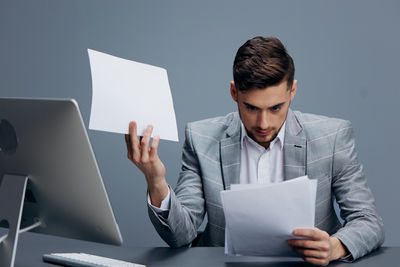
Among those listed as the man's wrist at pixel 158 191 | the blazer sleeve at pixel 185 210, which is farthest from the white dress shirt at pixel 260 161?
the man's wrist at pixel 158 191

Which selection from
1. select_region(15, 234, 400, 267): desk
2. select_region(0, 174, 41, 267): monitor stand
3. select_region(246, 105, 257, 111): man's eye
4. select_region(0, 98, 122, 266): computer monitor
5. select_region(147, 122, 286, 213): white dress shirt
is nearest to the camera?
select_region(0, 98, 122, 266): computer monitor

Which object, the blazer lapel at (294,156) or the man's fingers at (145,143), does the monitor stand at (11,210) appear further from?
the blazer lapel at (294,156)

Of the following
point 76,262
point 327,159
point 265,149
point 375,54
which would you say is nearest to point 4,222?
point 76,262

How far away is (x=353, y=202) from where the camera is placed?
1570mm

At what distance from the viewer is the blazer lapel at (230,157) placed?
1.70m

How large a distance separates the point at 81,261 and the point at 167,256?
0.25m

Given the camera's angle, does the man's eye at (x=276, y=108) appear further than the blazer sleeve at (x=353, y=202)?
Yes

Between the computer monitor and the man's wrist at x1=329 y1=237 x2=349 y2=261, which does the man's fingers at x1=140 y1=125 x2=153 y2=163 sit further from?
the man's wrist at x1=329 y1=237 x2=349 y2=261

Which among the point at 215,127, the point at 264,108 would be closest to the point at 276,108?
the point at 264,108

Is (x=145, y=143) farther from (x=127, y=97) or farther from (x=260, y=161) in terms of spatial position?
(x=260, y=161)

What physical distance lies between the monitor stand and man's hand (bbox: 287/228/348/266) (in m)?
0.65

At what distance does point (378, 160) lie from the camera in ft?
8.13

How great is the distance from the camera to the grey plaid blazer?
5.41 feet

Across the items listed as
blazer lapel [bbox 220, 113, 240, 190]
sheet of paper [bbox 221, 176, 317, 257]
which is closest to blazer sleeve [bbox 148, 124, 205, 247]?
blazer lapel [bbox 220, 113, 240, 190]
